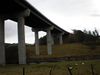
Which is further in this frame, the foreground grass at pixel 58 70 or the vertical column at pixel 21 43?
the vertical column at pixel 21 43

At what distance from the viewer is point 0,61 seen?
2035 inches

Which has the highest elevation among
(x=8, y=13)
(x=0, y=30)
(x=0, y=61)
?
(x=8, y=13)

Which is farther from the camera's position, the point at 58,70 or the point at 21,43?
the point at 21,43

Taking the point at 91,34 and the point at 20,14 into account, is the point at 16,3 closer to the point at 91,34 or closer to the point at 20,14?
the point at 20,14

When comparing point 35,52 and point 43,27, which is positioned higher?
point 43,27

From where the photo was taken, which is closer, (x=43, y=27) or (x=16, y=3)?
(x=16, y=3)

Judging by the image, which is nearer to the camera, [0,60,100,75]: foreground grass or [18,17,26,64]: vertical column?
[0,60,100,75]: foreground grass

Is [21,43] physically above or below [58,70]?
above

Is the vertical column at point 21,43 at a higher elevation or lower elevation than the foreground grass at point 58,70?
higher

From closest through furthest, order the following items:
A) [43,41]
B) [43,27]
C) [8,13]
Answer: [8,13]
[43,27]
[43,41]

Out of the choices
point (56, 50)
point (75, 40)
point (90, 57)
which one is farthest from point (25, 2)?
point (75, 40)

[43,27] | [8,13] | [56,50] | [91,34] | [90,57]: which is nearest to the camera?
[8,13]

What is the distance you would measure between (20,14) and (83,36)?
91.6 metres

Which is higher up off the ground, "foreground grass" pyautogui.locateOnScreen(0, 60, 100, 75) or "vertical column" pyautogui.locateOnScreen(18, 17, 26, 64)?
"vertical column" pyautogui.locateOnScreen(18, 17, 26, 64)
